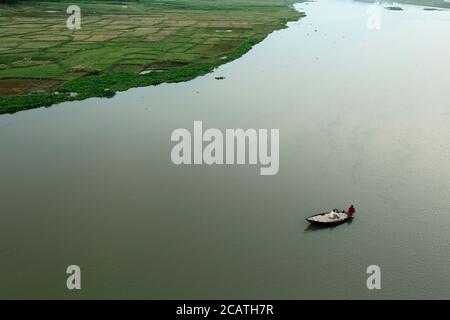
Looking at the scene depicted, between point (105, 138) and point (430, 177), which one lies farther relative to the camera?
point (105, 138)

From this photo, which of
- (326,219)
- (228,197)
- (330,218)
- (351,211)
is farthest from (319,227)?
(228,197)

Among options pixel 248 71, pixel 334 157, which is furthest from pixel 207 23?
pixel 334 157

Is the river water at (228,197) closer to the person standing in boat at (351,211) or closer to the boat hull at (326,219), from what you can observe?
the boat hull at (326,219)

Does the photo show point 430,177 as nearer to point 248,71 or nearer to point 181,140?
→ point 181,140

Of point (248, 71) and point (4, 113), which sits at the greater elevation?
point (248, 71)

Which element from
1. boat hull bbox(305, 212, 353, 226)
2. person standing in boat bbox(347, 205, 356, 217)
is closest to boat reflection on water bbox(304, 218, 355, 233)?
boat hull bbox(305, 212, 353, 226)

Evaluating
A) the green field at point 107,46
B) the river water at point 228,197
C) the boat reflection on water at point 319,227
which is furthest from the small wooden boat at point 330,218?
the green field at point 107,46
